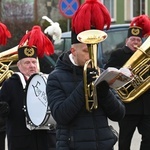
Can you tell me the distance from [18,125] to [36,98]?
306mm

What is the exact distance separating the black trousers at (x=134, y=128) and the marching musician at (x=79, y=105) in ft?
8.14

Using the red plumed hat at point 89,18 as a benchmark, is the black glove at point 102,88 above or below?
below

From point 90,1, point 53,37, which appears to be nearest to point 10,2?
point 53,37

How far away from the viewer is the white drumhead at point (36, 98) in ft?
19.3

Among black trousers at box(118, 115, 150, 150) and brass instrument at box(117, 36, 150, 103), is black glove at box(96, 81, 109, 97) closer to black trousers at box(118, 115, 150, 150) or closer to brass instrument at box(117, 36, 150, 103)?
brass instrument at box(117, 36, 150, 103)

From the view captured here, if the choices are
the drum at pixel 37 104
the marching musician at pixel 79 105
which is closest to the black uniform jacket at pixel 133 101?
the drum at pixel 37 104

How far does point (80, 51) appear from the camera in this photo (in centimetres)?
457

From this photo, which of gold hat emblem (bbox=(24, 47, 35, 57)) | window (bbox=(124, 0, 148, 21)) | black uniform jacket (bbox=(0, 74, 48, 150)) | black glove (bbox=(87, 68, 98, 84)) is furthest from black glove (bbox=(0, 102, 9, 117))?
window (bbox=(124, 0, 148, 21))

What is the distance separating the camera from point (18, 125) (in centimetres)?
607

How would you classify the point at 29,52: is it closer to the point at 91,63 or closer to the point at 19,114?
the point at 19,114

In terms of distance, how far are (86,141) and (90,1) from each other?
102cm

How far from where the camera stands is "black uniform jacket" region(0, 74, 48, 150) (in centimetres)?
605

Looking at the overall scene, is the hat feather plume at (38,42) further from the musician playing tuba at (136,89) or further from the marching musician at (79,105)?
the marching musician at (79,105)

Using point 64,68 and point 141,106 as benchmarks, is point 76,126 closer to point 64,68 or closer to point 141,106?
point 64,68
